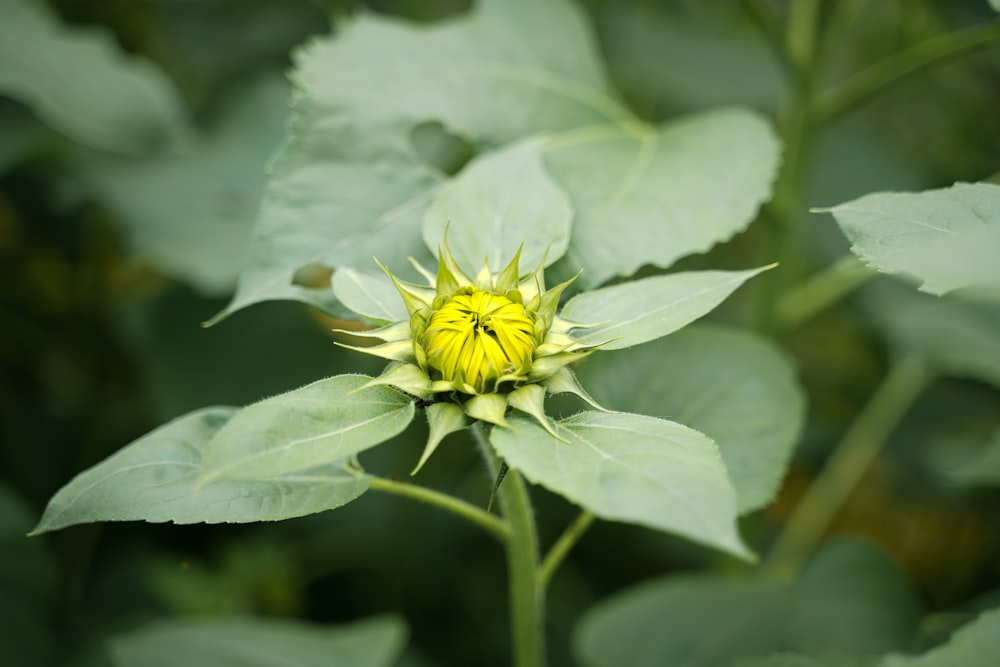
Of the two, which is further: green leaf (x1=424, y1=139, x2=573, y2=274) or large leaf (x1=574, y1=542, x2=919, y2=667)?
large leaf (x1=574, y1=542, x2=919, y2=667)

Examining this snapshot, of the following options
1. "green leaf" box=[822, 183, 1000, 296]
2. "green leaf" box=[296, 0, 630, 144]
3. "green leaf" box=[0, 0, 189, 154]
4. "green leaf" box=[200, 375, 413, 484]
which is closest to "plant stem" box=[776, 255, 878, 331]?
"green leaf" box=[296, 0, 630, 144]

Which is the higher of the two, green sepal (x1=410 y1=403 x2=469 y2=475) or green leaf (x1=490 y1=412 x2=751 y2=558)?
green sepal (x1=410 y1=403 x2=469 y2=475)

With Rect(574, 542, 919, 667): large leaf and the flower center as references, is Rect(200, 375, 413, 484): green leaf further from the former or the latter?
Rect(574, 542, 919, 667): large leaf

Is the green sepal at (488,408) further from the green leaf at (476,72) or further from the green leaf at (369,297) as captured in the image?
the green leaf at (476,72)

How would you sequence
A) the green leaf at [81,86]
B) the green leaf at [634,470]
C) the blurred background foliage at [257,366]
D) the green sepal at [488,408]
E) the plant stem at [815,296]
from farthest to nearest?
1. the blurred background foliage at [257,366]
2. the green leaf at [81,86]
3. the plant stem at [815,296]
4. the green sepal at [488,408]
5. the green leaf at [634,470]

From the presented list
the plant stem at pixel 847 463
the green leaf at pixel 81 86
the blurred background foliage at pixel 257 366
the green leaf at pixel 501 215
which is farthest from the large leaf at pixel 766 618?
the green leaf at pixel 81 86

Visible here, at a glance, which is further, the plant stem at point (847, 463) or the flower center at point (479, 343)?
the plant stem at point (847, 463)
